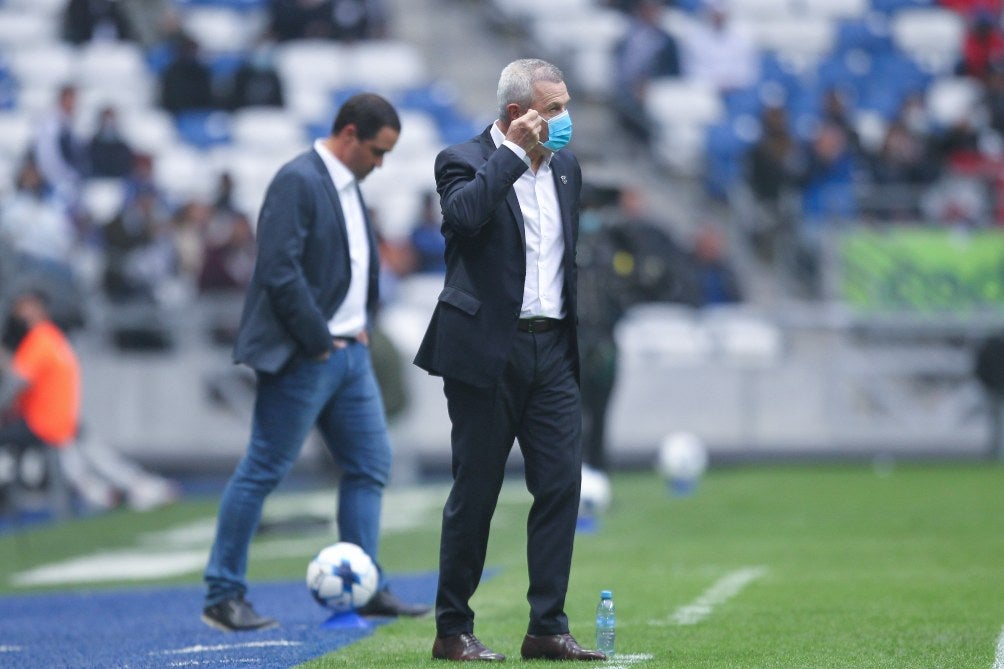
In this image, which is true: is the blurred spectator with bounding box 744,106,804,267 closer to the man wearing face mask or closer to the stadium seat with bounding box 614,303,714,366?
the stadium seat with bounding box 614,303,714,366

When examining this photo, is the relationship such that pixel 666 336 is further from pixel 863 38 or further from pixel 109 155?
pixel 109 155

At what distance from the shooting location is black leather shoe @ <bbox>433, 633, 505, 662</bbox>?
6.42 m

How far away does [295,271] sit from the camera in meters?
7.66

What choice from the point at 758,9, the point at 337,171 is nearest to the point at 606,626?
the point at 337,171

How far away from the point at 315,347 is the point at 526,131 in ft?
6.28

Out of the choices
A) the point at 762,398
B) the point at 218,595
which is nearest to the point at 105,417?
the point at 762,398

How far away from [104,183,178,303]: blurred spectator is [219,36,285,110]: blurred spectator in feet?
9.22

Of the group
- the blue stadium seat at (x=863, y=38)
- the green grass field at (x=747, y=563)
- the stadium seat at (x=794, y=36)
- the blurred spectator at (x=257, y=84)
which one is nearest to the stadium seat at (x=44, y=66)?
the blurred spectator at (x=257, y=84)

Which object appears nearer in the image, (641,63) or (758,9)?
(641,63)

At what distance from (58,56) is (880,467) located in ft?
39.6

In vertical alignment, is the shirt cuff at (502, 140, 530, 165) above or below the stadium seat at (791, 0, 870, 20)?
below

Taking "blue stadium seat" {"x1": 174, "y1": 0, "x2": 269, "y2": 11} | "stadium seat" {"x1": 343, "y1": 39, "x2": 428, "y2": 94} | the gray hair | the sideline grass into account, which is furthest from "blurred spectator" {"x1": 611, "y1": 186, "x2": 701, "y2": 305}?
the gray hair

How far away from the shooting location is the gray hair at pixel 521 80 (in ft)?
20.7

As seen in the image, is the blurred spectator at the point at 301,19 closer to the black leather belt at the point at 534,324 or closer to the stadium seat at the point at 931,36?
the stadium seat at the point at 931,36
